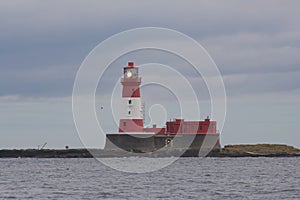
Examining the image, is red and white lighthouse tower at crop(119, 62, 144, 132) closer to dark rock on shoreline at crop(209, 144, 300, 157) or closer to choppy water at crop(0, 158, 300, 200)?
dark rock on shoreline at crop(209, 144, 300, 157)

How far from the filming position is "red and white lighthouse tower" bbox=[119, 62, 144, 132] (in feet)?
276

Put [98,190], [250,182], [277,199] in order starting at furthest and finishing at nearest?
1. [250,182]
2. [98,190]
3. [277,199]

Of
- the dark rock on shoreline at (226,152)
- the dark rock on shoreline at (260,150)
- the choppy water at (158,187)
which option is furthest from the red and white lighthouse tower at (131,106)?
the choppy water at (158,187)

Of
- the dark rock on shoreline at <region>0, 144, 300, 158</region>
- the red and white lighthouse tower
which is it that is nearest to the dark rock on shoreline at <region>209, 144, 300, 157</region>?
the dark rock on shoreline at <region>0, 144, 300, 158</region>

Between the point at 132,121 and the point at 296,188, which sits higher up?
the point at 132,121

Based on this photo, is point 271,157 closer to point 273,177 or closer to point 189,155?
point 189,155

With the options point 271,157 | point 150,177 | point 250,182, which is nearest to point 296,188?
point 250,182

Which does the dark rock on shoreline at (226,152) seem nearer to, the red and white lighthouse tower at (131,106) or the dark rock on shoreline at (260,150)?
the dark rock on shoreline at (260,150)

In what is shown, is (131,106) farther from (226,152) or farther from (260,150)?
(260,150)

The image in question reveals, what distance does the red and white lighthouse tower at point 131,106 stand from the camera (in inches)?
3317

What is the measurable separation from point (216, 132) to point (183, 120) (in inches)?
157

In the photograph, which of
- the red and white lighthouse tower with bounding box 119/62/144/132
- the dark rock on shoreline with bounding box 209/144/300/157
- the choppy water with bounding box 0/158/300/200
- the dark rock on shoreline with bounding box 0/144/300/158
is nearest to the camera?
the choppy water with bounding box 0/158/300/200

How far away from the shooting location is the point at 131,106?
8412 cm

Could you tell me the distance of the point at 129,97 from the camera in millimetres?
84750
